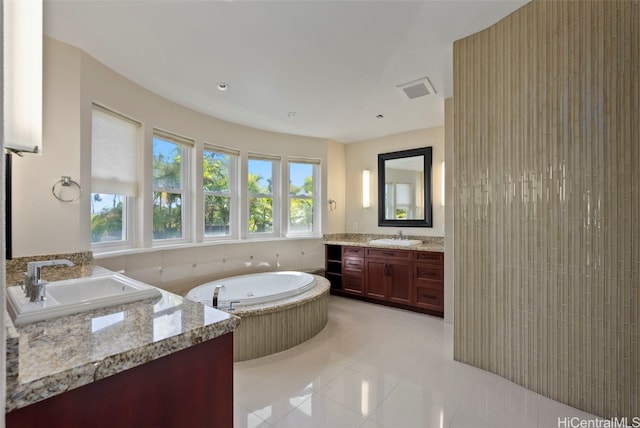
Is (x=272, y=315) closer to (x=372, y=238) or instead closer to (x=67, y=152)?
(x=67, y=152)

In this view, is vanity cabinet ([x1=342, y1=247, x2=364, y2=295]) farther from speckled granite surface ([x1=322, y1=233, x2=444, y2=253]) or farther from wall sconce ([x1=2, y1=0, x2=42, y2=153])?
wall sconce ([x1=2, y1=0, x2=42, y2=153])

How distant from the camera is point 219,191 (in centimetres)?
385

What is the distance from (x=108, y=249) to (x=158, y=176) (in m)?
0.93

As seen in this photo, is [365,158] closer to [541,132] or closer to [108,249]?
[541,132]

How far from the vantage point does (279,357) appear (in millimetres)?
2525

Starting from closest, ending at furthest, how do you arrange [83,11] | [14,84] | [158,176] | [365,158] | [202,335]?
[14,84], [202,335], [83,11], [158,176], [365,158]

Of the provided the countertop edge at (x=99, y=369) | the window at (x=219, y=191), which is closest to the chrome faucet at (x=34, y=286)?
the countertop edge at (x=99, y=369)

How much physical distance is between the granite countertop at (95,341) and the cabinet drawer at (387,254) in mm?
3011

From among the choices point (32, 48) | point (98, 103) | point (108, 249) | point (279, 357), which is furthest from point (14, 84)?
point (279, 357)

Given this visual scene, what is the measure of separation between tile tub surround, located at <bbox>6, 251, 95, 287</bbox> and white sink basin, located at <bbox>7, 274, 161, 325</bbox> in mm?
185

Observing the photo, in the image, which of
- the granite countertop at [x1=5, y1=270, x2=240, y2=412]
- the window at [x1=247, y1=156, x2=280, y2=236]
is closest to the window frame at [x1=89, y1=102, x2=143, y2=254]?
the window at [x1=247, y1=156, x2=280, y2=236]

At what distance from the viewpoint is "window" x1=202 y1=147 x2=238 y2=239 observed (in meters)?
3.72

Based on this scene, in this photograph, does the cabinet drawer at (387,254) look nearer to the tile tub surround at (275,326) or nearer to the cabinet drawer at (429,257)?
the cabinet drawer at (429,257)

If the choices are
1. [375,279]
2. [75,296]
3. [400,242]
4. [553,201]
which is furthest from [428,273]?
[75,296]
